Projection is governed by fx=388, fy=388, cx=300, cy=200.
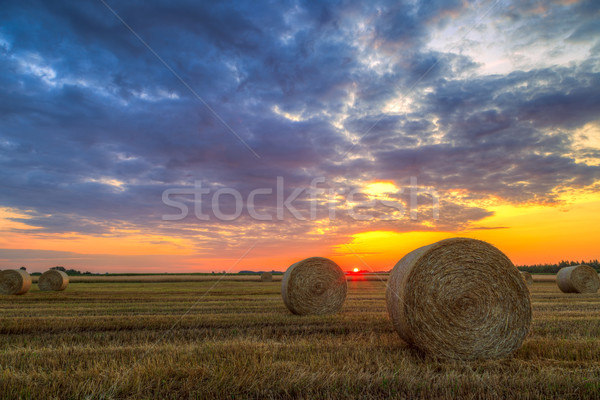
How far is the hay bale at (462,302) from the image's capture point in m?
6.55

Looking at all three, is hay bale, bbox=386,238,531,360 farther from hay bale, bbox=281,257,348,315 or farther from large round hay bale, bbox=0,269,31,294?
large round hay bale, bbox=0,269,31,294

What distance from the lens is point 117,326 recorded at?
30.5 feet

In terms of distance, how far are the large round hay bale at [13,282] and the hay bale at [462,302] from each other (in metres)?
20.9

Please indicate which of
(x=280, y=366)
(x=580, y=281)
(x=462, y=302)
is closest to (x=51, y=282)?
(x=280, y=366)

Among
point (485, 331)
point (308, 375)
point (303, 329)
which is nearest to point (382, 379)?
point (308, 375)

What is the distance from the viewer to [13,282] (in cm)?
2017

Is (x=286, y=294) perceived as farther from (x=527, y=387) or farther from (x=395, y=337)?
(x=527, y=387)

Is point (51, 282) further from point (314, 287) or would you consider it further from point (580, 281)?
point (580, 281)

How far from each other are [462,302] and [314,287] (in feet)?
21.7

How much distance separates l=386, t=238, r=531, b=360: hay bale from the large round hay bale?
68.7 feet

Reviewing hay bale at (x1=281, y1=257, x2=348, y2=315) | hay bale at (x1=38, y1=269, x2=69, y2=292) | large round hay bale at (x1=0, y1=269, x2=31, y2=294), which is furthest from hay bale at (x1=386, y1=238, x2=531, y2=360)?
hay bale at (x1=38, y1=269, x2=69, y2=292)

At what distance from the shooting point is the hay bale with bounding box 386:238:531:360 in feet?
21.5

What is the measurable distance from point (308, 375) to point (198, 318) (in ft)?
20.0

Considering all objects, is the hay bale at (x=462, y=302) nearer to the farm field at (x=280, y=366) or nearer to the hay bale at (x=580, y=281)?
the farm field at (x=280, y=366)
